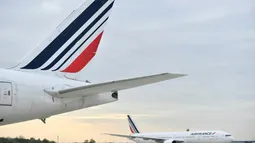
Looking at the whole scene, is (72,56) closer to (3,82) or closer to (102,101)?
(102,101)

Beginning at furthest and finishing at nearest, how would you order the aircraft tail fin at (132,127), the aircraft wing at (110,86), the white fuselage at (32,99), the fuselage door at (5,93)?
the aircraft tail fin at (132,127)
the white fuselage at (32,99)
the fuselage door at (5,93)
the aircraft wing at (110,86)

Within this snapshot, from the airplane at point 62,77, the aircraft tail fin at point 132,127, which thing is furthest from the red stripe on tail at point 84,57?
the aircraft tail fin at point 132,127

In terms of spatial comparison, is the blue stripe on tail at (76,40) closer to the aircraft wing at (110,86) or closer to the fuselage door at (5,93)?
the aircraft wing at (110,86)

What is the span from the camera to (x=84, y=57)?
11.1 metres

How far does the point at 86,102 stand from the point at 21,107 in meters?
1.64

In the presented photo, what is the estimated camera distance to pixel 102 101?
10258mm

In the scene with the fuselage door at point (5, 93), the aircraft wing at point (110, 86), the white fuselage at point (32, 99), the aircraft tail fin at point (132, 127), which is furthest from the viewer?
the aircraft tail fin at point (132, 127)

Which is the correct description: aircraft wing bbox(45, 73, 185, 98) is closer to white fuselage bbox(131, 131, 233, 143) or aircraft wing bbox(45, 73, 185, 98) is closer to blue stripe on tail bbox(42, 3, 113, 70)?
blue stripe on tail bbox(42, 3, 113, 70)

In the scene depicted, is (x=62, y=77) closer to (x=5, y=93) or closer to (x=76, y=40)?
(x=76, y=40)

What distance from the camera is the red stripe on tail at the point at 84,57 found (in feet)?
35.5

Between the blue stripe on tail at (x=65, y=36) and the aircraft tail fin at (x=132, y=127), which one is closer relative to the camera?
the blue stripe on tail at (x=65, y=36)

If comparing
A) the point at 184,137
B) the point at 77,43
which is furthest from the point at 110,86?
the point at 184,137

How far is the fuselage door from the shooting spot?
8.49m

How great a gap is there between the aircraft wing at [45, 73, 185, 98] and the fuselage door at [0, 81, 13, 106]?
96 centimetres
